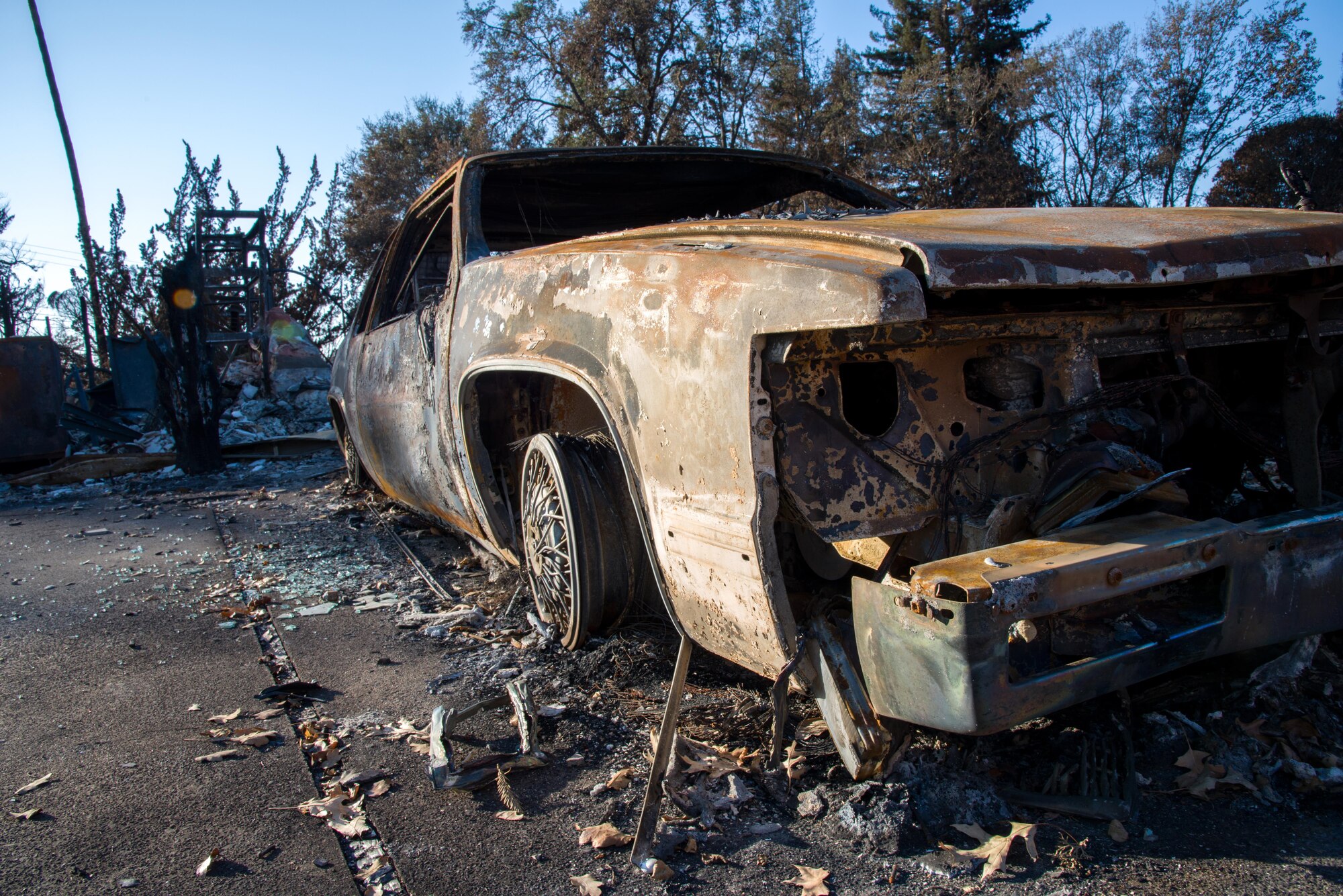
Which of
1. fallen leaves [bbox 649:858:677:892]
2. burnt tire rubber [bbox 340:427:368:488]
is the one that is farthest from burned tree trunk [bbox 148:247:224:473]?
fallen leaves [bbox 649:858:677:892]

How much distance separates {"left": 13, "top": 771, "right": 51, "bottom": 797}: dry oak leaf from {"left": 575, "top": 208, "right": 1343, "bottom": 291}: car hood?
2.20 m

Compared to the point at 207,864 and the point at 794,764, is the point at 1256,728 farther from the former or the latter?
the point at 207,864

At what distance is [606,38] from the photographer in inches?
813

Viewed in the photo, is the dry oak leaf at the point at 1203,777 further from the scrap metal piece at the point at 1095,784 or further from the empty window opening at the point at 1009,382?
the empty window opening at the point at 1009,382

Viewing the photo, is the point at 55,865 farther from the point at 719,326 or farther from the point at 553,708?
the point at 719,326

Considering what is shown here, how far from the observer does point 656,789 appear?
76.1 inches

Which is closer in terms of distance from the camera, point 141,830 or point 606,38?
point 141,830

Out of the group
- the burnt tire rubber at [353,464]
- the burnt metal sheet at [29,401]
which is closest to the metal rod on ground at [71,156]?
the burnt metal sheet at [29,401]

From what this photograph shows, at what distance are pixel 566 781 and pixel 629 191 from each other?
315 centimetres

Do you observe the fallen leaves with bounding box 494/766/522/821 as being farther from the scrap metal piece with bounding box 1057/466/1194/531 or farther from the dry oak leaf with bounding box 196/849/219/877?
the scrap metal piece with bounding box 1057/466/1194/531

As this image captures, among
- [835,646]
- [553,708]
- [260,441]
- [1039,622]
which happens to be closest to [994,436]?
[1039,622]

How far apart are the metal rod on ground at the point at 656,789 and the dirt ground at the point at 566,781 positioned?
3 centimetres

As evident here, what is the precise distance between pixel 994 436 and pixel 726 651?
807 millimetres

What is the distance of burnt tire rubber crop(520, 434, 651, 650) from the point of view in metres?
2.74
